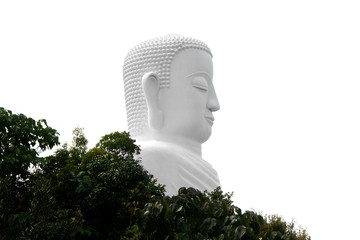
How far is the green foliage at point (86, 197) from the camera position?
6.38m

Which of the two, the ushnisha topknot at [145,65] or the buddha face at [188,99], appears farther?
the ushnisha topknot at [145,65]

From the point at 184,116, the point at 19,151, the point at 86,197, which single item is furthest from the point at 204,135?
the point at 19,151

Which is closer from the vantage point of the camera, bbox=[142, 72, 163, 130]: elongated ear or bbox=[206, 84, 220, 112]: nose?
bbox=[142, 72, 163, 130]: elongated ear

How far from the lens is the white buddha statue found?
34.6ft

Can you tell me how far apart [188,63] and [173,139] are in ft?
4.95

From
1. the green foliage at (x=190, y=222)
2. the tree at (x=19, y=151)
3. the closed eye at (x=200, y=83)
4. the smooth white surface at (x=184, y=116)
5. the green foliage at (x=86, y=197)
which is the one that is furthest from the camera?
the closed eye at (x=200, y=83)

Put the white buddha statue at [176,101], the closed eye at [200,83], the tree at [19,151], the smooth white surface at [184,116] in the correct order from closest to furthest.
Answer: the tree at [19,151] < the smooth white surface at [184,116] < the white buddha statue at [176,101] < the closed eye at [200,83]

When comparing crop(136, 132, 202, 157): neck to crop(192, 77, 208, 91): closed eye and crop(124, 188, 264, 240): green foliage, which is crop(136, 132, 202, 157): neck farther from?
crop(124, 188, 264, 240): green foliage

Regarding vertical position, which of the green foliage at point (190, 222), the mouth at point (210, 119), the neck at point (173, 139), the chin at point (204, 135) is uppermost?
the mouth at point (210, 119)

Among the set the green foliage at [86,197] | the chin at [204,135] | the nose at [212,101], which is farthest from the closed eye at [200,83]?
the green foliage at [86,197]

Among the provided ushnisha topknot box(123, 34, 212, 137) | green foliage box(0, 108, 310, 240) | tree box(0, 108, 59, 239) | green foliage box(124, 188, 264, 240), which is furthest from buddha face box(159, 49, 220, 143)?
green foliage box(124, 188, 264, 240)

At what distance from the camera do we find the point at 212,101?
1098 centimetres

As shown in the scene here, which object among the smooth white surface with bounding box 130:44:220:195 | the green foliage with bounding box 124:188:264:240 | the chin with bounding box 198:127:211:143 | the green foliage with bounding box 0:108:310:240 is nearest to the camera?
the green foliage with bounding box 124:188:264:240

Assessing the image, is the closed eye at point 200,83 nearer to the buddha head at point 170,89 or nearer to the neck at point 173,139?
the buddha head at point 170,89
